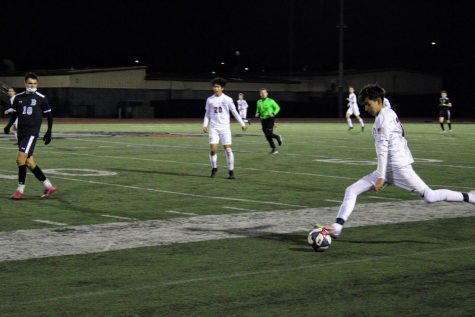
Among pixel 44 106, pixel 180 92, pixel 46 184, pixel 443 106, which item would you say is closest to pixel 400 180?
pixel 46 184

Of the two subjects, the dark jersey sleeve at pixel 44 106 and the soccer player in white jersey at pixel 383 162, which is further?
the dark jersey sleeve at pixel 44 106

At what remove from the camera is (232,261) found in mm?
8930

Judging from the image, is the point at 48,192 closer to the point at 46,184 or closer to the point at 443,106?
the point at 46,184

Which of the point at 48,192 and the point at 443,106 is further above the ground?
the point at 443,106

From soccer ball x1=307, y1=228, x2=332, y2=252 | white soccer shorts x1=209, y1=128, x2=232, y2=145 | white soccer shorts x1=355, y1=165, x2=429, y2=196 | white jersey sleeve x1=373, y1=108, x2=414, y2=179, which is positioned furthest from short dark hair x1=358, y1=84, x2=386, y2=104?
white soccer shorts x1=209, y1=128, x2=232, y2=145

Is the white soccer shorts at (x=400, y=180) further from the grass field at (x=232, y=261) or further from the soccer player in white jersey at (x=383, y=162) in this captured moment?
the grass field at (x=232, y=261)

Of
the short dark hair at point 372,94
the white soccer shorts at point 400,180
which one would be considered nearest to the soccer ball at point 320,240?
the white soccer shorts at point 400,180

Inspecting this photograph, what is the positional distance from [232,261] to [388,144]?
2.13 meters

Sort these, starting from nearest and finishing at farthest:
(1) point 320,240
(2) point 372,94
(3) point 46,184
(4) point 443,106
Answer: (1) point 320,240, (2) point 372,94, (3) point 46,184, (4) point 443,106

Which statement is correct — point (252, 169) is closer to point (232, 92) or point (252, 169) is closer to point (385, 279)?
point (385, 279)

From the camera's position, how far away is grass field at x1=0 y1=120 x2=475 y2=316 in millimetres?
7070

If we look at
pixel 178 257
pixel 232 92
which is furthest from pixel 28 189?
pixel 232 92

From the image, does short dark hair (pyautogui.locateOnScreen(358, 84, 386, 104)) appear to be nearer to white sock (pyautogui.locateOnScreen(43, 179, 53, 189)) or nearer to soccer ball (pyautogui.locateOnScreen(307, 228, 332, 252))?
soccer ball (pyautogui.locateOnScreen(307, 228, 332, 252))

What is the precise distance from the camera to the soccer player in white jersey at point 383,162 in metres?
9.62
